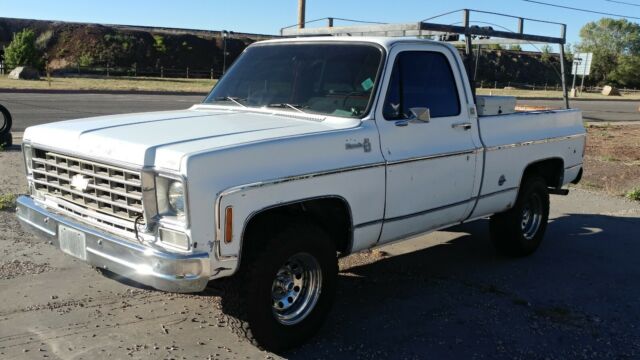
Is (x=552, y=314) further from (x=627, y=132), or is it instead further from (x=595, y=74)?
(x=595, y=74)

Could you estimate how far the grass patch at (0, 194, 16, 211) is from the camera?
698 centimetres

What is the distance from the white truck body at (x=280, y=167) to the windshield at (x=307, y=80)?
0.29ft

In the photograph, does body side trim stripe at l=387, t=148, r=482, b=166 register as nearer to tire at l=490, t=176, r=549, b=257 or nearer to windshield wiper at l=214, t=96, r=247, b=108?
tire at l=490, t=176, r=549, b=257

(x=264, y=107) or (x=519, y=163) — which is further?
(x=519, y=163)

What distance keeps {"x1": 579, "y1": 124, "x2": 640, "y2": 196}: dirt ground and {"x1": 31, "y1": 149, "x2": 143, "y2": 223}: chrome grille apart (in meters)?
8.39

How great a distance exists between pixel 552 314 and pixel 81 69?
54883mm

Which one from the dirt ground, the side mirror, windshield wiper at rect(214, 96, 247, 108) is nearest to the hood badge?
windshield wiper at rect(214, 96, 247, 108)

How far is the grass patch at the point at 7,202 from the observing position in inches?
275

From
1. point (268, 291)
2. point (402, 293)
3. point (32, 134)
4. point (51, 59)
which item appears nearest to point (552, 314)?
point (402, 293)

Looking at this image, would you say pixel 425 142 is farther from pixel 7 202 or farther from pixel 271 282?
pixel 7 202

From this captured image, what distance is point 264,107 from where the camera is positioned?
4863mm

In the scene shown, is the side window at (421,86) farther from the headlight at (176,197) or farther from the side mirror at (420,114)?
the headlight at (176,197)

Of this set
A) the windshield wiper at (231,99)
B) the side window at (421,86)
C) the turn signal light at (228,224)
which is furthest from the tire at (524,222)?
the turn signal light at (228,224)

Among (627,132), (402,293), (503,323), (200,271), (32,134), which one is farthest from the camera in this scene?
(627,132)
